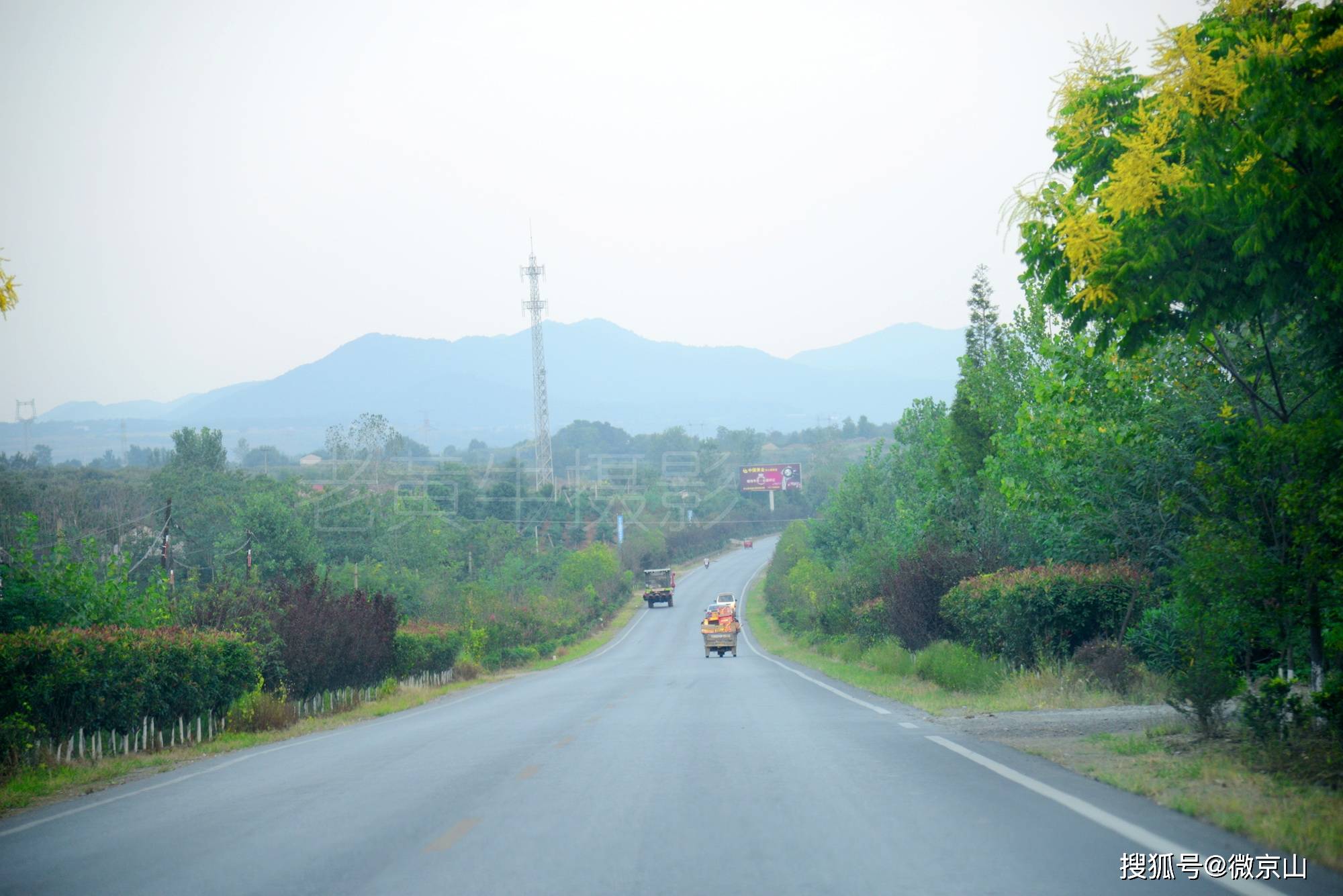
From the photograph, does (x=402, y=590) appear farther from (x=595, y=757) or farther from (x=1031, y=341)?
(x=595, y=757)

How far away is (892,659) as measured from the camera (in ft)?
98.1

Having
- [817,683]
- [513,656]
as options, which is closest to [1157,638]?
[817,683]

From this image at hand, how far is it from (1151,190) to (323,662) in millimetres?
23002

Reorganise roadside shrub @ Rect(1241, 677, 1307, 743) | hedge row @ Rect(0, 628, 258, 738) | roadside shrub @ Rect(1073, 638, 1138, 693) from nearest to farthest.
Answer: roadside shrub @ Rect(1241, 677, 1307, 743), hedge row @ Rect(0, 628, 258, 738), roadside shrub @ Rect(1073, 638, 1138, 693)

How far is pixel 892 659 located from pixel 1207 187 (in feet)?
72.2

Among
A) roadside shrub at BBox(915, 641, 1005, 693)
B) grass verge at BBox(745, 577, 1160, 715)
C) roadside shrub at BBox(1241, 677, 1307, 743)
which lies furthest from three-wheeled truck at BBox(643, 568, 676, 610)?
roadside shrub at BBox(1241, 677, 1307, 743)

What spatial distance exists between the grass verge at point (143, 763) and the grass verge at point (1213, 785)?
35.7ft

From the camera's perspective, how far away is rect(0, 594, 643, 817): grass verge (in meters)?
12.8

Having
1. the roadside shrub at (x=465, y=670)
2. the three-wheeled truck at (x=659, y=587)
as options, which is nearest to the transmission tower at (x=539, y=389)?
the three-wheeled truck at (x=659, y=587)

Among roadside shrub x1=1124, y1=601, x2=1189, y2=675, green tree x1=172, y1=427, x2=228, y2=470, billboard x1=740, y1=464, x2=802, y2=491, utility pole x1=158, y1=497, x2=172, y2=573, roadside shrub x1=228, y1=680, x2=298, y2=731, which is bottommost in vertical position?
roadside shrub x1=228, y1=680, x2=298, y2=731

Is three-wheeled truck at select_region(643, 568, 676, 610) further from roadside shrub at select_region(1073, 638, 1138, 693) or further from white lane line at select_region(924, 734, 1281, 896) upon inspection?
white lane line at select_region(924, 734, 1281, 896)

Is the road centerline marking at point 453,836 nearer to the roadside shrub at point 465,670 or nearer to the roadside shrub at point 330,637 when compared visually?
the roadside shrub at point 330,637

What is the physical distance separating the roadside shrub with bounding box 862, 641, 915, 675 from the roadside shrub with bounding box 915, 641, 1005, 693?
1613 mm

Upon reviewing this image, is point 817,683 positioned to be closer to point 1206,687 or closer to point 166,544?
point 1206,687
